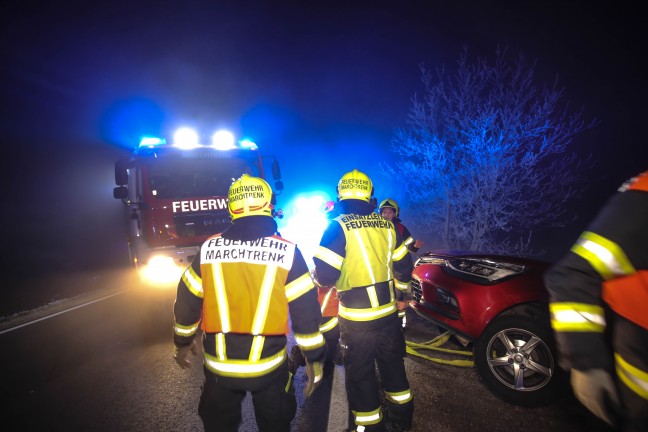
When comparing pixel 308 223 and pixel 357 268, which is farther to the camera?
pixel 308 223

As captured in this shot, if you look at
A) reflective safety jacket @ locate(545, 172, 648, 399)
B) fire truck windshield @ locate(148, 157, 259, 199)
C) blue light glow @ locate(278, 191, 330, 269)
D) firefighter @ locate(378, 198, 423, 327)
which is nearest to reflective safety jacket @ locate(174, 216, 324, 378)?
reflective safety jacket @ locate(545, 172, 648, 399)

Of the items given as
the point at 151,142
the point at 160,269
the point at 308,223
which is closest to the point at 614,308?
the point at 160,269

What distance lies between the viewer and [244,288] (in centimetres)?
194

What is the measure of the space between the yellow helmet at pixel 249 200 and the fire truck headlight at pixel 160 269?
14.5ft

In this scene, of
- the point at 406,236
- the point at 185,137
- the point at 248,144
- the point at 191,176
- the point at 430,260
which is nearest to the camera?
the point at 430,260

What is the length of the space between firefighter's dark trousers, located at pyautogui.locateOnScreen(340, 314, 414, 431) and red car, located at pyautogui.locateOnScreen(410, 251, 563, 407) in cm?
103

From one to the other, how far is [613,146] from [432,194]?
17.3 m

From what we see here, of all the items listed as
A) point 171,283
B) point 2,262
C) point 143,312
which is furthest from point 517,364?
point 2,262

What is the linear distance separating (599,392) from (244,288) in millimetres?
1805

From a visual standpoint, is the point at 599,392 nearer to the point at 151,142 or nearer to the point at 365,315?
the point at 365,315

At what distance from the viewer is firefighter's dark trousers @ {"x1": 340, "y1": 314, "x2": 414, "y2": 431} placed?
2.55m

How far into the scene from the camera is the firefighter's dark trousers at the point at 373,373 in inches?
101

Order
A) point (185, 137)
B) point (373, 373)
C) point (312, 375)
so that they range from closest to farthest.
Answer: point (312, 375) → point (373, 373) → point (185, 137)

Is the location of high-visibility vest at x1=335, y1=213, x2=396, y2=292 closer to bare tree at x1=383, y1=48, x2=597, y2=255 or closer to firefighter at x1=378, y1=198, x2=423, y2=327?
firefighter at x1=378, y1=198, x2=423, y2=327
